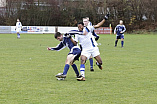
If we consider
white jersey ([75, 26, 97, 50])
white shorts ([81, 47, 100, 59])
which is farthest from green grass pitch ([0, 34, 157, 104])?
white jersey ([75, 26, 97, 50])

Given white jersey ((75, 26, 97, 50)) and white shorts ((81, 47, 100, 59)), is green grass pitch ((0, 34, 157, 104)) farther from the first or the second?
white jersey ((75, 26, 97, 50))

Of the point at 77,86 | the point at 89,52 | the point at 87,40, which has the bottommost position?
the point at 77,86

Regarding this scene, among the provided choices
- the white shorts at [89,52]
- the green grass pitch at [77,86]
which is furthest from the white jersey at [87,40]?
the green grass pitch at [77,86]

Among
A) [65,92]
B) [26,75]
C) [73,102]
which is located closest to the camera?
[73,102]

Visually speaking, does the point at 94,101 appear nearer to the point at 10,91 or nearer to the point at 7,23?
the point at 10,91

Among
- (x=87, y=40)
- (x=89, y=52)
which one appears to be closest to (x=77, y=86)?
(x=89, y=52)

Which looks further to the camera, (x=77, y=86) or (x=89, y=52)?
(x=89, y=52)

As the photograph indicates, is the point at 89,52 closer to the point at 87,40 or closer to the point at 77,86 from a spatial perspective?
the point at 87,40

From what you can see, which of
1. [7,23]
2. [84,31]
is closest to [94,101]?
[84,31]

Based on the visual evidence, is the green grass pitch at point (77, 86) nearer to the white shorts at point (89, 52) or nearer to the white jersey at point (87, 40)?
the white shorts at point (89, 52)

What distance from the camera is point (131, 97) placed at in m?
7.50

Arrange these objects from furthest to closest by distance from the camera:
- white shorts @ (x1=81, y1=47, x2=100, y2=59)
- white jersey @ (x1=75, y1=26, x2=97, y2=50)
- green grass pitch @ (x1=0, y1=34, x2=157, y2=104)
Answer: white shorts @ (x1=81, y1=47, x2=100, y2=59)
white jersey @ (x1=75, y1=26, x2=97, y2=50)
green grass pitch @ (x1=0, y1=34, x2=157, y2=104)


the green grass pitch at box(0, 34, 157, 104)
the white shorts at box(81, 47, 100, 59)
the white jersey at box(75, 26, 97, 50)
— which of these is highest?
the white jersey at box(75, 26, 97, 50)

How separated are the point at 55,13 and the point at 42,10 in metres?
2.25
